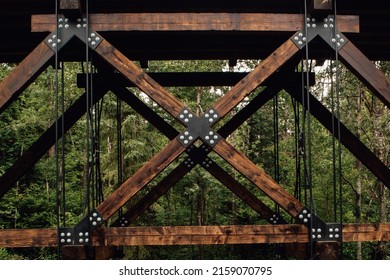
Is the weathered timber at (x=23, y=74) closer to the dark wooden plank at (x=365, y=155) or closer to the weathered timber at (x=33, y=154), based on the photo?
the weathered timber at (x=33, y=154)

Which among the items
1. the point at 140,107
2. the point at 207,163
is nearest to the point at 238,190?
the point at 207,163

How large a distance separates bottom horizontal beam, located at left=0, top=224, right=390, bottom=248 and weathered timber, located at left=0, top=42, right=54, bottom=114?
1301mm

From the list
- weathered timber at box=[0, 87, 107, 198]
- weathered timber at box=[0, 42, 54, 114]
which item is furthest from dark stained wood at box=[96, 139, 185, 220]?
weathered timber at box=[0, 87, 107, 198]

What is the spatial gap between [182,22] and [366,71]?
A: 6.38 feet

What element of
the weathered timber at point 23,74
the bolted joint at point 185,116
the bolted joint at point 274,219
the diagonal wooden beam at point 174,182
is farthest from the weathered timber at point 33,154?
the bolted joint at point 274,219

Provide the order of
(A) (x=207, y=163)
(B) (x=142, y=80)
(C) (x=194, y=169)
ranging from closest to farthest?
1. (B) (x=142, y=80)
2. (A) (x=207, y=163)
3. (C) (x=194, y=169)

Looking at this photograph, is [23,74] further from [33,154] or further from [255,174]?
[255,174]

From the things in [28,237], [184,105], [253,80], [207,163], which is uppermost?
[253,80]

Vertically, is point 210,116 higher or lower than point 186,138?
higher

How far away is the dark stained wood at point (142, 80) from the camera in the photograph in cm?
445

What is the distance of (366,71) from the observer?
4.59 meters

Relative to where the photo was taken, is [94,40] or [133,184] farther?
[94,40]
